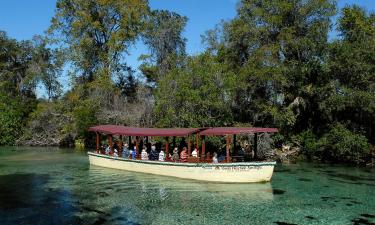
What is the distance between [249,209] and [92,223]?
566cm

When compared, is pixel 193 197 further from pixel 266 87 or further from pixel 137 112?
pixel 137 112

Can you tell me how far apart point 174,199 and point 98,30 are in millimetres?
34243

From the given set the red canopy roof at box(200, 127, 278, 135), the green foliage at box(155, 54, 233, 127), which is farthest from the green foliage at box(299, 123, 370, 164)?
the red canopy roof at box(200, 127, 278, 135)

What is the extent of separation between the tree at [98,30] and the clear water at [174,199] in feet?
74.9

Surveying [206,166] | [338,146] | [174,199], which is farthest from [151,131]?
[338,146]

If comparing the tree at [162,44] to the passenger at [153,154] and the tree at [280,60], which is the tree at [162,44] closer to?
the tree at [280,60]

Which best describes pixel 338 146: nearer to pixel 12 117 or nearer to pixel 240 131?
pixel 240 131

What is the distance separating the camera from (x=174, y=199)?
60.7 feet

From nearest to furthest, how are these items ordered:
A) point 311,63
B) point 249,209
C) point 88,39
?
point 249,209 → point 311,63 → point 88,39

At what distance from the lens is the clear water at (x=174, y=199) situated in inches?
607

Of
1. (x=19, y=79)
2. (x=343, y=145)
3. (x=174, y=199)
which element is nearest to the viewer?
(x=174, y=199)

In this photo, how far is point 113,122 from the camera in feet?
142

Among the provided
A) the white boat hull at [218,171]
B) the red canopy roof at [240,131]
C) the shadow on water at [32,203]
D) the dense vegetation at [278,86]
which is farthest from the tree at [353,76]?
the shadow on water at [32,203]

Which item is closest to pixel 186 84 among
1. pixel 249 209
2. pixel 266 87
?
pixel 266 87
